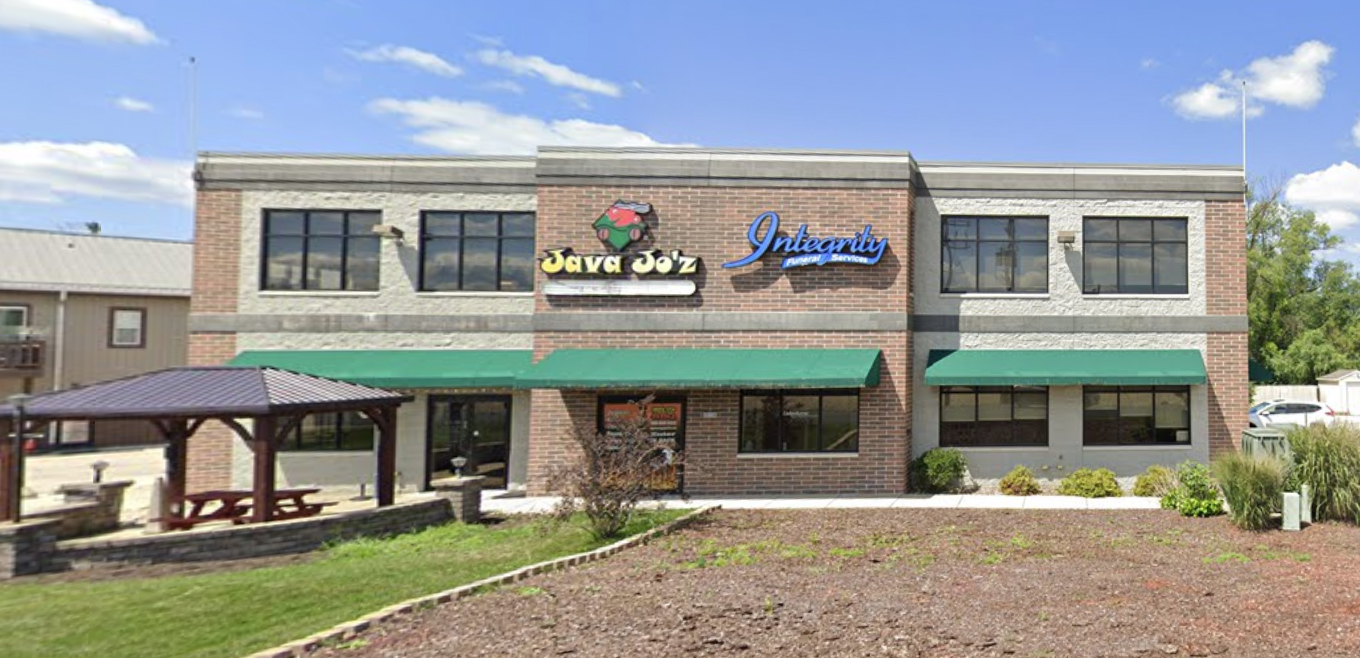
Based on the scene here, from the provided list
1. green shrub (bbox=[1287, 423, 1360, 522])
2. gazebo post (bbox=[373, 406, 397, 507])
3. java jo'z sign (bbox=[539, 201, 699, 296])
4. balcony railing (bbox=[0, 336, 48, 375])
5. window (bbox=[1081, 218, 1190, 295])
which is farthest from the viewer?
balcony railing (bbox=[0, 336, 48, 375])

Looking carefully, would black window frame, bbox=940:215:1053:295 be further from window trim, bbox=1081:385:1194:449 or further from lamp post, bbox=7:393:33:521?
lamp post, bbox=7:393:33:521

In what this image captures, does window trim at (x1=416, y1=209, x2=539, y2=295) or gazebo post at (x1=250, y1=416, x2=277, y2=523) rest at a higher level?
window trim at (x1=416, y1=209, x2=539, y2=295)

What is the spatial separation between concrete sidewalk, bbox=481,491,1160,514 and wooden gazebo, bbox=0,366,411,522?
3.07 meters

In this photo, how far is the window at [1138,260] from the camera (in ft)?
61.8

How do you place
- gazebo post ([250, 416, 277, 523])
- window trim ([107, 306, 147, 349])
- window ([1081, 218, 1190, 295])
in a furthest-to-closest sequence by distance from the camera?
window trim ([107, 306, 147, 349]), window ([1081, 218, 1190, 295]), gazebo post ([250, 416, 277, 523])

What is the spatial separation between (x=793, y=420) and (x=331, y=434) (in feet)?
35.7

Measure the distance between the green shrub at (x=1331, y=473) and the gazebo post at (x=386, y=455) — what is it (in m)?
16.1

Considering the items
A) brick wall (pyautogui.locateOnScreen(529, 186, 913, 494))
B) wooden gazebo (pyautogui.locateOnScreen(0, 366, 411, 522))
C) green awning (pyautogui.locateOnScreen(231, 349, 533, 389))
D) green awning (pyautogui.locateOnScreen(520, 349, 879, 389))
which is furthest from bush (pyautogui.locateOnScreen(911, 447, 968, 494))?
wooden gazebo (pyautogui.locateOnScreen(0, 366, 411, 522))

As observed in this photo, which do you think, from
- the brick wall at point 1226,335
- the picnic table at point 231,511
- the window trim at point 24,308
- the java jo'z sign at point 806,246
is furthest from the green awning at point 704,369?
the window trim at point 24,308

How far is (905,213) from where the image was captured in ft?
58.7

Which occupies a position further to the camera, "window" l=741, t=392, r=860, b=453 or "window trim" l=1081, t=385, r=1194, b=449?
"window trim" l=1081, t=385, r=1194, b=449

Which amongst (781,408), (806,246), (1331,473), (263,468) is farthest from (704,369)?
(1331,473)

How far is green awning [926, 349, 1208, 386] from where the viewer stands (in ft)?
57.0

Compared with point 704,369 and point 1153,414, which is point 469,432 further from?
point 1153,414
